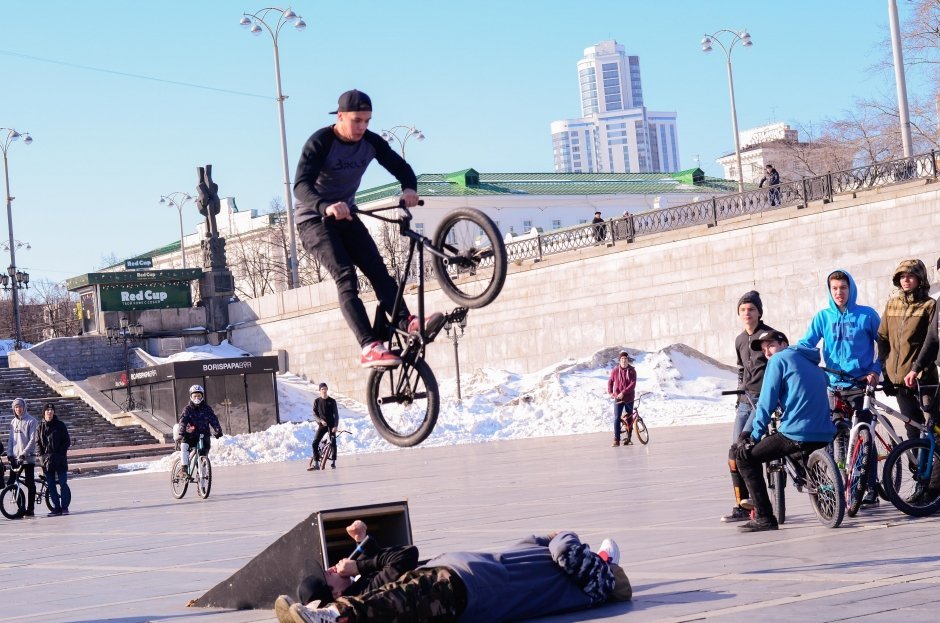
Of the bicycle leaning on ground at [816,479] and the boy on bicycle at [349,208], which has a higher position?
the boy on bicycle at [349,208]

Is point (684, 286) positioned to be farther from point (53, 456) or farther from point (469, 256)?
point (469, 256)

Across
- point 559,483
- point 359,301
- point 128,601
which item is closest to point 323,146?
point 359,301

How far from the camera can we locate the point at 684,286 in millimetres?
41281

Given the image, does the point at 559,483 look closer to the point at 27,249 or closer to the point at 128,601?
the point at 128,601

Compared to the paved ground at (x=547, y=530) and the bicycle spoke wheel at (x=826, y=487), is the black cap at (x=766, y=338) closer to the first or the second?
the bicycle spoke wheel at (x=826, y=487)

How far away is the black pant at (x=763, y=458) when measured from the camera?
11164 mm

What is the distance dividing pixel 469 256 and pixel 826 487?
568 cm

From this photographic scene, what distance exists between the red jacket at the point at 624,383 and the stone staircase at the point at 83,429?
18799 millimetres

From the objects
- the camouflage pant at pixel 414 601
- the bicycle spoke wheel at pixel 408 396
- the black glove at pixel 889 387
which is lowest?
the camouflage pant at pixel 414 601

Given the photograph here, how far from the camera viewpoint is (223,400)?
44.9m

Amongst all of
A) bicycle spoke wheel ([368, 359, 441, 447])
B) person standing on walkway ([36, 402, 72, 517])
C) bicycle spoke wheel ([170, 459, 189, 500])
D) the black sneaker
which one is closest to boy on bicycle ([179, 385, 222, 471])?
bicycle spoke wheel ([170, 459, 189, 500])

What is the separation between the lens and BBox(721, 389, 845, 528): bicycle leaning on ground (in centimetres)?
1087

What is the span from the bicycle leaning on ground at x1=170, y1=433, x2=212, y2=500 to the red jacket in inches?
341

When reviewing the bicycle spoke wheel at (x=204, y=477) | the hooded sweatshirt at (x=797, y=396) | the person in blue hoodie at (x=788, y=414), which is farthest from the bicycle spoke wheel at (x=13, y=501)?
the hooded sweatshirt at (x=797, y=396)
